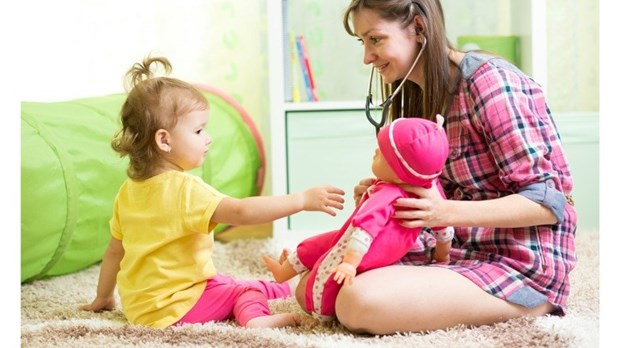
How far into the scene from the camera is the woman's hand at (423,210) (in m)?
1.23

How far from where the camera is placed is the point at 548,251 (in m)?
1.33

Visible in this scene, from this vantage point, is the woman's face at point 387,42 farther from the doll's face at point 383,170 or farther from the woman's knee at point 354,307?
the woman's knee at point 354,307

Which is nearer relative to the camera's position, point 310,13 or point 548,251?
point 548,251

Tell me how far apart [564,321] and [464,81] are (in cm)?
44

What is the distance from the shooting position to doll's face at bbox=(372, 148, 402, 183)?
4.13ft

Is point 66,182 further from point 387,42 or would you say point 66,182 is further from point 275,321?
point 387,42

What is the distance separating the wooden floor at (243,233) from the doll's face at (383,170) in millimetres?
1285

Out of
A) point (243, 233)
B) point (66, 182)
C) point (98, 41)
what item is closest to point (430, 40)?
point (66, 182)

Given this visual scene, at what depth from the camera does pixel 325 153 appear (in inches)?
95.3

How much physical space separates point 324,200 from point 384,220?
0.11 metres

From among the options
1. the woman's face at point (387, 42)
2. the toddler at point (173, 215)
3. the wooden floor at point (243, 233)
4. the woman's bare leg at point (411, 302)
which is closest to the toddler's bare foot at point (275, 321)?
the toddler at point (173, 215)
